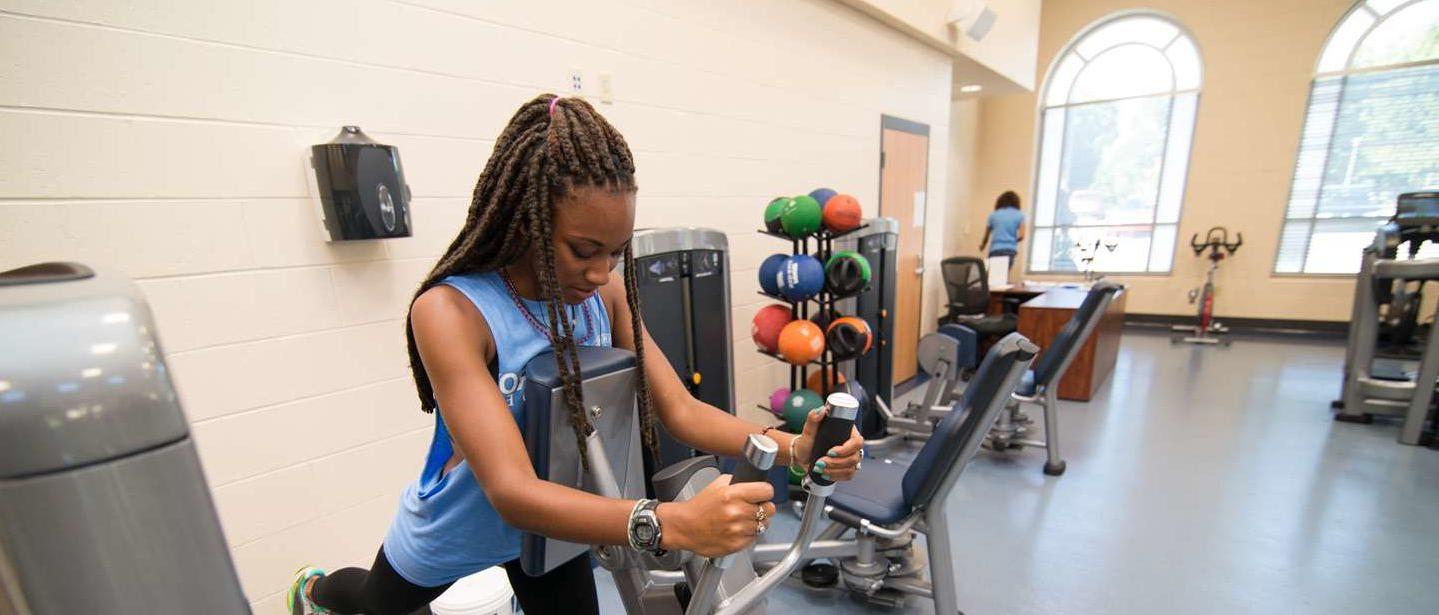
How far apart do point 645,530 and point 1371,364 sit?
5.15 m

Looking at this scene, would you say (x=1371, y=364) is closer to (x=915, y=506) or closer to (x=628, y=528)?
(x=915, y=506)

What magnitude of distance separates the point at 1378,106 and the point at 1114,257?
2.56m

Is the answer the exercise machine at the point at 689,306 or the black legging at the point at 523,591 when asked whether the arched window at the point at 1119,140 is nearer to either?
the exercise machine at the point at 689,306

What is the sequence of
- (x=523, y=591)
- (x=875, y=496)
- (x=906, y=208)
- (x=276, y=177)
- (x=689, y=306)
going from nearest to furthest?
(x=523, y=591), (x=276, y=177), (x=875, y=496), (x=689, y=306), (x=906, y=208)

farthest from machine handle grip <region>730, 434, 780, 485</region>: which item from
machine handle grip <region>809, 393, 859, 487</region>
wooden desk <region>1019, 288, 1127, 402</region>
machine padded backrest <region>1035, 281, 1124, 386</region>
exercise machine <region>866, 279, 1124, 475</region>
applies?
wooden desk <region>1019, 288, 1127, 402</region>

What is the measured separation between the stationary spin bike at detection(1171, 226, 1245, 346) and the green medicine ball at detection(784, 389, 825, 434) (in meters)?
5.52

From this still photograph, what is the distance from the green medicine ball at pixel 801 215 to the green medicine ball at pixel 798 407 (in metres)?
0.83

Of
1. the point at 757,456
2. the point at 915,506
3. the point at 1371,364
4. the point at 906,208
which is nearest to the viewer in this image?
the point at 757,456

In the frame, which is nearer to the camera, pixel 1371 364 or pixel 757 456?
pixel 757 456

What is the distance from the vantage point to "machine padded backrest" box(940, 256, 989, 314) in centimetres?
507

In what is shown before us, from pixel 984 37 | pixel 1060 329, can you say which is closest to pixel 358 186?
pixel 1060 329

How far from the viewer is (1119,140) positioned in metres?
6.71

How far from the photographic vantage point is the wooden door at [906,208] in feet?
13.9

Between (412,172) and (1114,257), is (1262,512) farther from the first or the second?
(1114,257)
